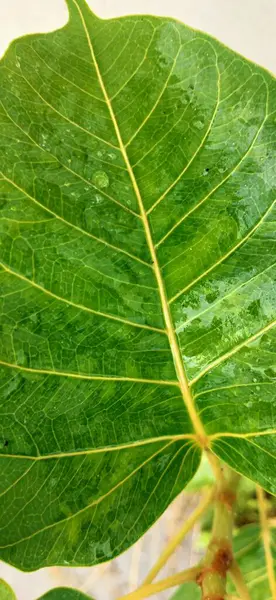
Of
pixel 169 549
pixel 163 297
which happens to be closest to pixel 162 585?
pixel 169 549

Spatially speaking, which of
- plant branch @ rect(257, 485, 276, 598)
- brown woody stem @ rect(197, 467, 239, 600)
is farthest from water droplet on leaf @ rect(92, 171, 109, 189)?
plant branch @ rect(257, 485, 276, 598)

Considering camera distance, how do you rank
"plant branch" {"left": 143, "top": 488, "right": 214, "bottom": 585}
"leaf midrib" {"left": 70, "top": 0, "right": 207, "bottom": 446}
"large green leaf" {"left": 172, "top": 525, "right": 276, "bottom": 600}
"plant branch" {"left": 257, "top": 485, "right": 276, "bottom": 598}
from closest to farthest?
"leaf midrib" {"left": 70, "top": 0, "right": 207, "bottom": 446}, "plant branch" {"left": 143, "top": 488, "right": 214, "bottom": 585}, "plant branch" {"left": 257, "top": 485, "right": 276, "bottom": 598}, "large green leaf" {"left": 172, "top": 525, "right": 276, "bottom": 600}

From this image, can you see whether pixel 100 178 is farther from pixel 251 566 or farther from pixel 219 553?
pixel 251 566

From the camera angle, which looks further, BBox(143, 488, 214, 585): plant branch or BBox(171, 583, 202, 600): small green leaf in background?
BBox(171, 583, 202, 600): small green leaf in background

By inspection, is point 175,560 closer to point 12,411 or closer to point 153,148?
point 12,411

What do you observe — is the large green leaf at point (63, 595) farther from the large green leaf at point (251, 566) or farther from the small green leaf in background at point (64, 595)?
the large green leaf at point (251, 566)

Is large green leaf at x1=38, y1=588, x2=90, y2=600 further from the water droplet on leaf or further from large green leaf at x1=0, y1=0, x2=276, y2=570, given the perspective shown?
the water droplet on leaf

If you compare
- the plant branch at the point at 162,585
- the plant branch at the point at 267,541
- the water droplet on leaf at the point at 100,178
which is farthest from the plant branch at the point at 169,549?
the water droplet on leaf at the point at 100,178
